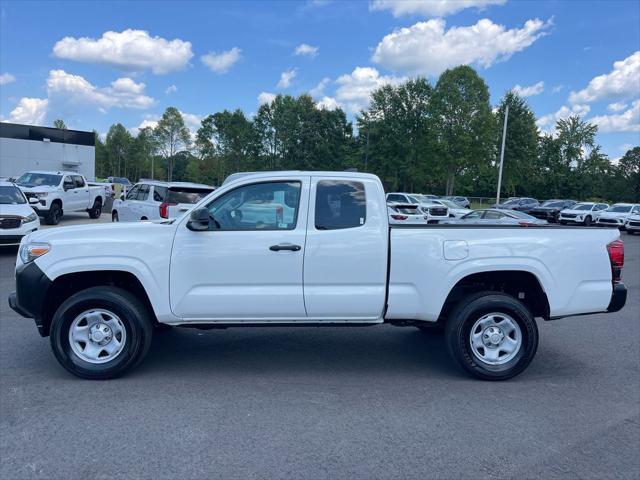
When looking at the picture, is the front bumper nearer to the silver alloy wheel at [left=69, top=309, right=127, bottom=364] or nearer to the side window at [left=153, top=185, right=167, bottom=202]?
the silver alloy wheel at [left=69, top=309, right=127, bottom=364]

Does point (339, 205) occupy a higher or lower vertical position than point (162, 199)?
higher

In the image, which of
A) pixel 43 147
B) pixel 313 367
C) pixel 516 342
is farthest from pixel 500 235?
pixel 43 147

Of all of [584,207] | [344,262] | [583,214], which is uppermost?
[584,207]

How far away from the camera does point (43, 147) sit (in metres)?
39.4

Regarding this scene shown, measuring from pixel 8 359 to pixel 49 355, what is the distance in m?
0.37

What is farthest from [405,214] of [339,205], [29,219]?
[339,205]

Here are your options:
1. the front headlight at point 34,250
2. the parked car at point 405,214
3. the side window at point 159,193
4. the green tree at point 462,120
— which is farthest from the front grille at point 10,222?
the green tree at point 462,120

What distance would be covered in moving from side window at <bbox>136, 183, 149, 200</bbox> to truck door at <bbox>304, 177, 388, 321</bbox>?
34.6 feet

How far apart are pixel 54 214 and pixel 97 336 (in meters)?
16.1

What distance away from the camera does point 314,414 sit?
4.10 m

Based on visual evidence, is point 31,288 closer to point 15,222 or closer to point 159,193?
point 15,222

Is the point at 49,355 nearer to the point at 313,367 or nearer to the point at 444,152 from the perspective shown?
the point at 313,367

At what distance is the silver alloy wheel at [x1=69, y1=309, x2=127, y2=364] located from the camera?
470 cm

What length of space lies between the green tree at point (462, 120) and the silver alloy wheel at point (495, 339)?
51.3 m
